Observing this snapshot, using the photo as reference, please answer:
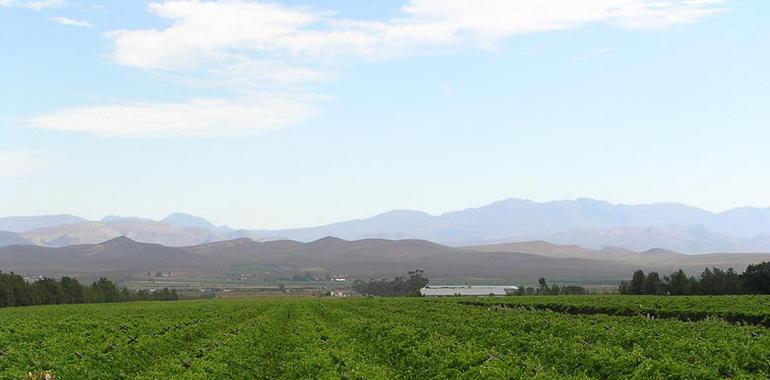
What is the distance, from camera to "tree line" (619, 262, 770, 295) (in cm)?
10462

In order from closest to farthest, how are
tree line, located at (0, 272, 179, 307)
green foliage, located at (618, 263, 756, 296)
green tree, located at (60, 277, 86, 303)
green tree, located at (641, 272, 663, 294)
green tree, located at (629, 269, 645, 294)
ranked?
1. green foliage, located at (618, 263, 756, 296)
2. green tree, located at (641, 272, 663, 294)
3. green tree, located at (629, 269, 645, 294)
4. tree line, located at (0, 272, 179, 307)
5. green tree, located at (60, 277, 86, 303)

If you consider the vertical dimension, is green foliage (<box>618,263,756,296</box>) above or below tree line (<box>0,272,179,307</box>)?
above

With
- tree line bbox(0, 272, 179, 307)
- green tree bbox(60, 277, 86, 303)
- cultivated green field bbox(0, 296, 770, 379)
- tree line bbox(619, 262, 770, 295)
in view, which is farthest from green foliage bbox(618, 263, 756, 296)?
green tree bbox(60, 277, 86, 303)

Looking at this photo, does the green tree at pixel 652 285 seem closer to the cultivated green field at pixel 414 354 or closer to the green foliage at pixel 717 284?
the green foliage at pixel 717 284

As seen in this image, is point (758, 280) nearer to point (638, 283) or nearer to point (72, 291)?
point (638, 283)

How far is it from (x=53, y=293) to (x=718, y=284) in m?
126

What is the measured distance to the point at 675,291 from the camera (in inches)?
4572

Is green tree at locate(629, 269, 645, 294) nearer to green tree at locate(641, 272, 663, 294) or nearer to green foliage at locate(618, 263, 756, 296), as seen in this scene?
green foliage at locate(618, 263, 756, 296)

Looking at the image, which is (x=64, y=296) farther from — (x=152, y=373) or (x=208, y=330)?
(x=152, y=373)

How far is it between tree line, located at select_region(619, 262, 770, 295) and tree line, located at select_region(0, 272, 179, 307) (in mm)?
112750

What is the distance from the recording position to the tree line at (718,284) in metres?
105

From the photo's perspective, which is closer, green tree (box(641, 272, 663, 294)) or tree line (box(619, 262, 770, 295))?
tree line (box(619, 262, 770, 295))

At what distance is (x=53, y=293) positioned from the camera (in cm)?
14388

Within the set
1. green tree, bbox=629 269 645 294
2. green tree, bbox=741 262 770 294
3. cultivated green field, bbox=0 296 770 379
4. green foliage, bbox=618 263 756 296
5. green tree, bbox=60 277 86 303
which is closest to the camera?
cultivated green field, bbox=0 296 770 379
